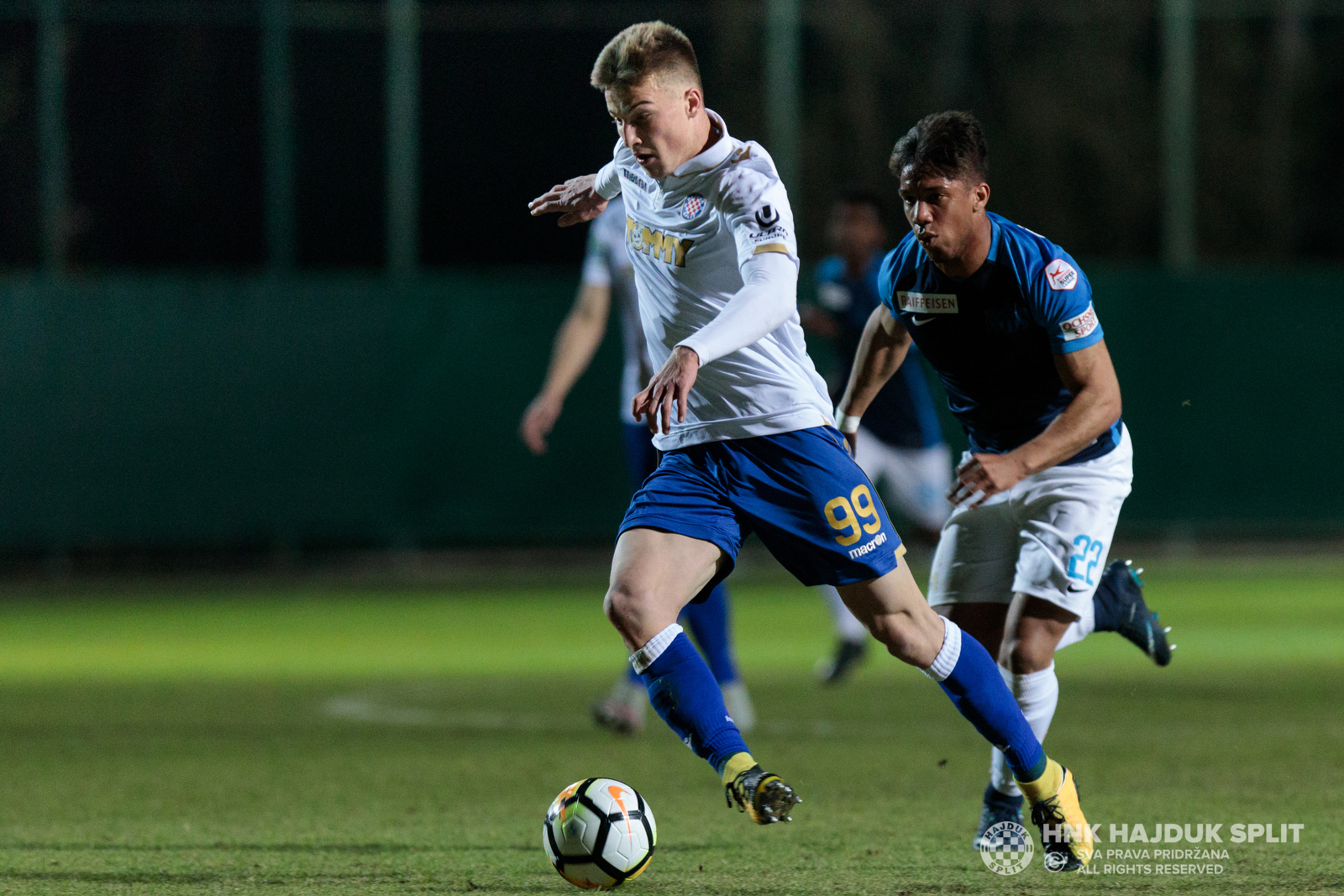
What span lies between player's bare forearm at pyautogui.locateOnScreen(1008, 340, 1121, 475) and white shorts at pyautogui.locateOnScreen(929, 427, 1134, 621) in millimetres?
350

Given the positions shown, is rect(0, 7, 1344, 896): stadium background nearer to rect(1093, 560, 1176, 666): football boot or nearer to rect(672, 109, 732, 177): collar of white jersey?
rect(1093, 560, 1176, 666): football boot

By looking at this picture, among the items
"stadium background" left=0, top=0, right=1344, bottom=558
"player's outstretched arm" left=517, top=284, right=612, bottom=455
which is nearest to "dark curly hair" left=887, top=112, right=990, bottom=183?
"player's outstretched arm" left=517, top=284, right=612, bottom=455

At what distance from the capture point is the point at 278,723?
364 inches

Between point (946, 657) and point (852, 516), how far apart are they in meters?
0.48

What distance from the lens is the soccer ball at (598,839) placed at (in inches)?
209

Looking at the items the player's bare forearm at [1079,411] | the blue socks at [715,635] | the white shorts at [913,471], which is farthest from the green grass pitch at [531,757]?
the player's bare forearm at [1079,411]

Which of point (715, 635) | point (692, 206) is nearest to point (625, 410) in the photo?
point (715, 635)

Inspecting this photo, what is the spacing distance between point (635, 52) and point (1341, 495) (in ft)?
48.5

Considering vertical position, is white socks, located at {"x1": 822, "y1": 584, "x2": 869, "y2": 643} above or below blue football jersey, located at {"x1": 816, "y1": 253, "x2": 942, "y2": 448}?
below

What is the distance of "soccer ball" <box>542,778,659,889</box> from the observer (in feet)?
17.4

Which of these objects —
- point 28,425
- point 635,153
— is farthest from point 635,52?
point 28,425

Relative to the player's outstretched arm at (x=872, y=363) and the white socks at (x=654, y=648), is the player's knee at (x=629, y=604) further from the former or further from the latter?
the player's outstretched arm at (x=872, y=363)

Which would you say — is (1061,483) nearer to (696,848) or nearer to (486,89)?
(696,848)

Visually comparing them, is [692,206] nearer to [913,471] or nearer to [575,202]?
[575,202]
